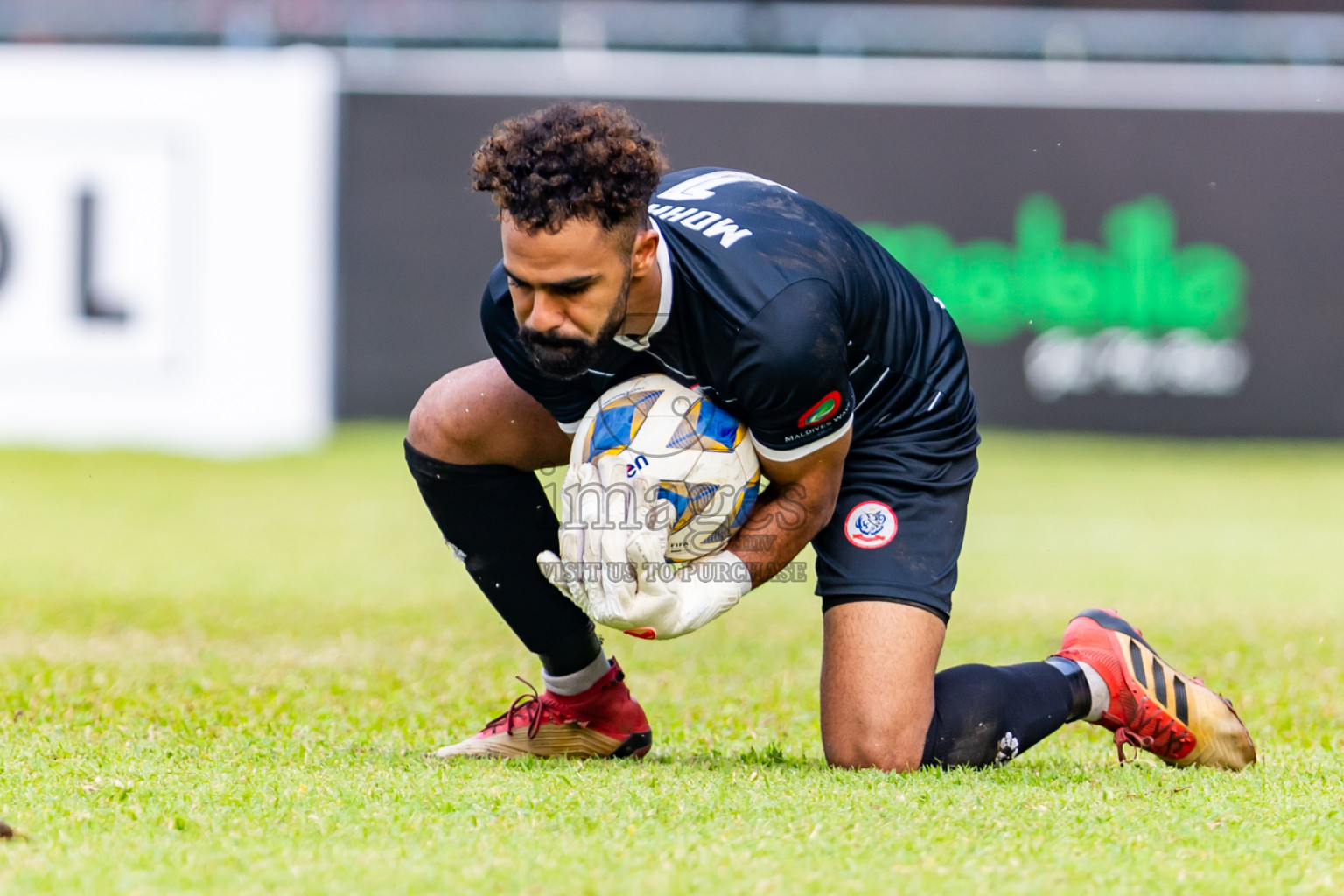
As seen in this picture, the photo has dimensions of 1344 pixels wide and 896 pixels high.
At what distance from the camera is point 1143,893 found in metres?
2.72

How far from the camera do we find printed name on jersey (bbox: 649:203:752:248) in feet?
12.6

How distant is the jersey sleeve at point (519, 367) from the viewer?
3.87 m

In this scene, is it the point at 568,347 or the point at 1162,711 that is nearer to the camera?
the point at 568,347

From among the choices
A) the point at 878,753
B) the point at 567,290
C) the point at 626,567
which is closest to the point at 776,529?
the point at 626,567

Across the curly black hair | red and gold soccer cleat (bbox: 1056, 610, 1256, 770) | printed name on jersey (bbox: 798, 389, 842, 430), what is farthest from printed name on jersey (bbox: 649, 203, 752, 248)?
red and gold soccer cleat (bbox: 1056, 610, 1256, 770)

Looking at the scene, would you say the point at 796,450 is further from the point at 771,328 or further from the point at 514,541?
the point at 514,541

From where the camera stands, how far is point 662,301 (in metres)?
3.71

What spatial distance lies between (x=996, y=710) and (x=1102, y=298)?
9836mm

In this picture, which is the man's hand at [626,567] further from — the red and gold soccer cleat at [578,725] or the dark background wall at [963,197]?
the dark background wall at [963,197]

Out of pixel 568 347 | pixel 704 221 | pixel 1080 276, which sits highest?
pixel 1080 276

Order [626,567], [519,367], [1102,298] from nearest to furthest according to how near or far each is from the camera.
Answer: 1. [626,567]
2. [519,367]
3. [1102,298]

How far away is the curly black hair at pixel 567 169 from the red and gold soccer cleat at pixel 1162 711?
5.87 ft

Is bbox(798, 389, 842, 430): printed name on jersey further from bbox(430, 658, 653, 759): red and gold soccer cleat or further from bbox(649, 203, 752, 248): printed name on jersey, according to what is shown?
bbox(430, 658, 653, 759): red and gold soccer cleat

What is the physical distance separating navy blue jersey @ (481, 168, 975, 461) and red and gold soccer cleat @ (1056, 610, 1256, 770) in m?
0.81
